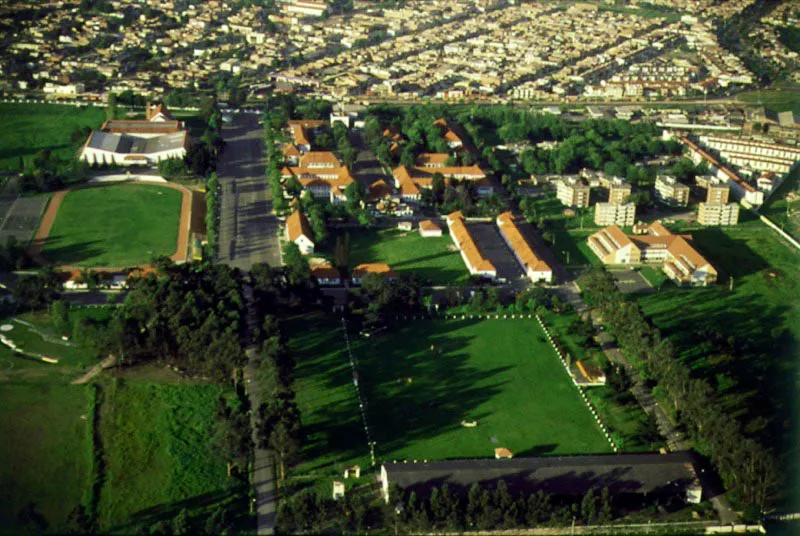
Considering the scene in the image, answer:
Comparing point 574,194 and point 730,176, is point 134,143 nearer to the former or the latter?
point 574,194

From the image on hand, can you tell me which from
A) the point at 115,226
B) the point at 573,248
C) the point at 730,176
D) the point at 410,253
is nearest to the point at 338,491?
the point at 410,253

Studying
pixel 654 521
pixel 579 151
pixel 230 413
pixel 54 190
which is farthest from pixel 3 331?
pixel 579 151

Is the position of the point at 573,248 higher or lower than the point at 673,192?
lower

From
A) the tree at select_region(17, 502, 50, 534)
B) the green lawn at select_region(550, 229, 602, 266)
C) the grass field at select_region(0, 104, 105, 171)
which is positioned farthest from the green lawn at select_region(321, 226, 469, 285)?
the grass field at select_region(0, 104, 105, 171)

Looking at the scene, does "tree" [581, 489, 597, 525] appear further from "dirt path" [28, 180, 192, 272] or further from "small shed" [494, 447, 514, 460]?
"dirt path" [28, 180, 192, 272]

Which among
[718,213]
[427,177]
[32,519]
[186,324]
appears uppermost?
[186,324]

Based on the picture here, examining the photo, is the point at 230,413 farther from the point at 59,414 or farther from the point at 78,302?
the point at 78,302
